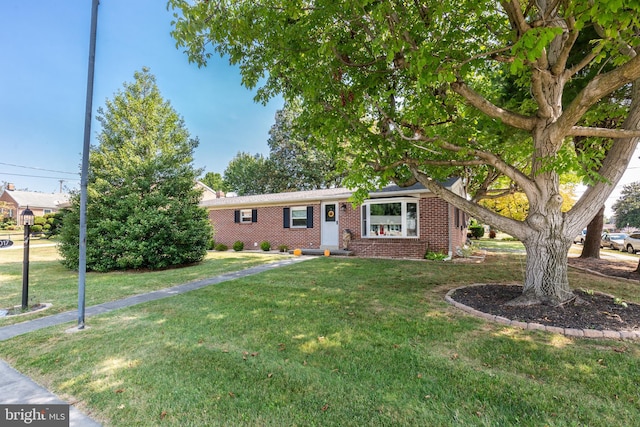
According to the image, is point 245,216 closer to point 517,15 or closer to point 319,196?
point 319,196

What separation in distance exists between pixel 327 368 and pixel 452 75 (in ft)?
12.9

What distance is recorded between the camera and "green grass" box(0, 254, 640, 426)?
2312 millimetres

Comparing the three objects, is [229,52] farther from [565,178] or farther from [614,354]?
[565,178]

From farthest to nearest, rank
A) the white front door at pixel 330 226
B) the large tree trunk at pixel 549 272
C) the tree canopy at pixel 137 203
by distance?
the white front door at pixel 330 226 → the tree canopy at pixel 137 203 → the large tree trunk at pixel 549 272

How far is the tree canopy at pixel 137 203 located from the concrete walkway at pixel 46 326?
9.40ft

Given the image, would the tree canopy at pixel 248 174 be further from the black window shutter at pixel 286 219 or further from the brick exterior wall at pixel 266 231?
the black window shutter at pixel 286 219

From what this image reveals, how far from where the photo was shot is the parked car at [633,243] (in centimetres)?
1739

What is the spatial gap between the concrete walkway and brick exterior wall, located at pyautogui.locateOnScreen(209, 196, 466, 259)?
4.83m

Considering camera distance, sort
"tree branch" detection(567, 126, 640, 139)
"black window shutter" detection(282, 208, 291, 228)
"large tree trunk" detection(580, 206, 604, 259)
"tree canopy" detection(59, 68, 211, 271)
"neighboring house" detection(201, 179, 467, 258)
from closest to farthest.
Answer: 1. "tree branch" detection(567, 126, 640, 139)
2. "tree canopy" detection(59, 68, 211, 271)
3. "large tree trunk" detection(580, 206, 604, 259)
4. "neighboring house" detection(201, 179, 467, 258)
5. "black window shutter" detection(282, 208, 291, 228)

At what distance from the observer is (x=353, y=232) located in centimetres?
1315

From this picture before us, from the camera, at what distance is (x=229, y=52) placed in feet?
18.3

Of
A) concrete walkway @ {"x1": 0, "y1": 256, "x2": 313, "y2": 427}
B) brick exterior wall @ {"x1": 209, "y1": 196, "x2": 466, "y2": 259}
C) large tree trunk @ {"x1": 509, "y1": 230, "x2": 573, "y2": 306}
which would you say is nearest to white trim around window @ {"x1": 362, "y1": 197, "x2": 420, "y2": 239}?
brick exterior wall @ {"x1": 209, "y1": 196, "x2": 466, "y2": 259}

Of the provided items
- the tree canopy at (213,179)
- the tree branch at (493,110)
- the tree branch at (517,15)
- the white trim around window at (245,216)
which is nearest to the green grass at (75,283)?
the white trim around window at (245,216)

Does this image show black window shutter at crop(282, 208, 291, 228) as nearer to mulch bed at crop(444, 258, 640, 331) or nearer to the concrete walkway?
the concrete walkway
